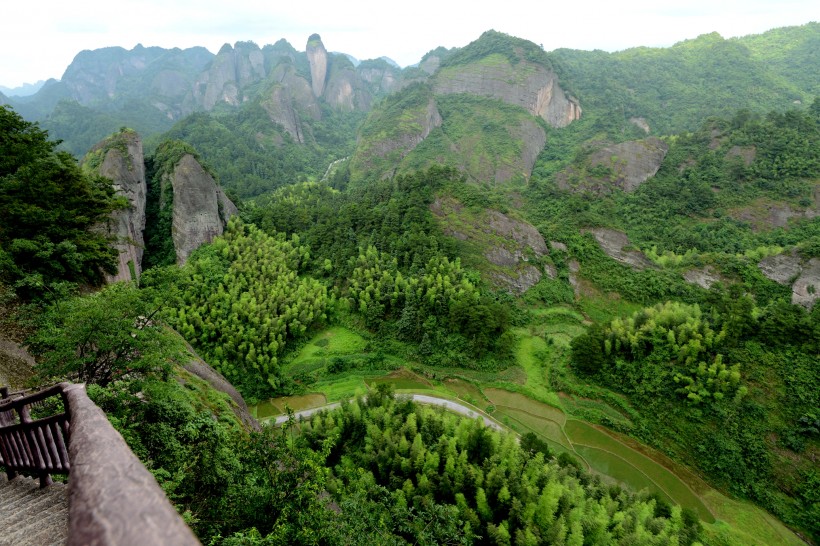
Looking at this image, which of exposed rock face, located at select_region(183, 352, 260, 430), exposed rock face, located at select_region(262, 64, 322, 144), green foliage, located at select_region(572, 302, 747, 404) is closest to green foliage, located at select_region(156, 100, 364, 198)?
exposed rock face, located at select_region(262, 64, 322, 144)

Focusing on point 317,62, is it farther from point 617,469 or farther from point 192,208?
point 617,469

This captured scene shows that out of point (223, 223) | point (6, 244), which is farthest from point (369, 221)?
point (6, 244)

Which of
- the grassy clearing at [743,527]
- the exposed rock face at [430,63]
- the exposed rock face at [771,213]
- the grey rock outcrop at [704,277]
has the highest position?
the exposed rock face at [430,63]

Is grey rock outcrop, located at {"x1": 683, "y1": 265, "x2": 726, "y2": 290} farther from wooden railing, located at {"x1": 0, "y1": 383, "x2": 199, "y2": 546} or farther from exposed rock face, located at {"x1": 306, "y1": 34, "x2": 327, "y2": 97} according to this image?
exposed rock face, located at {"x1": 306, "y1": 34, "x2": 327, "y2": 97}

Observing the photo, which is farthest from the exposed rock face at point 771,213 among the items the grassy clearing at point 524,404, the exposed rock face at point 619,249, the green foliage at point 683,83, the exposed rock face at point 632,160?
the green foliage at point 683,83

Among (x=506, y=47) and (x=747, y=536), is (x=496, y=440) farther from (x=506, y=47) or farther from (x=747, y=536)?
(x=506, y=47)

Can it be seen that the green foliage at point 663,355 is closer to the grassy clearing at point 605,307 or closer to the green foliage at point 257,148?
the grassy clearing at point 605,307
